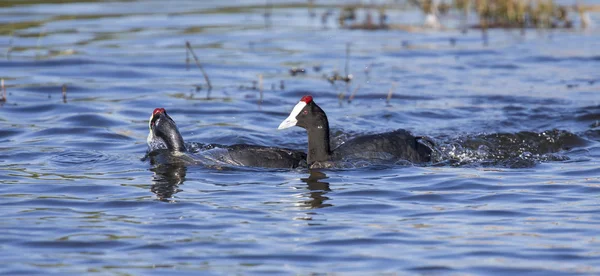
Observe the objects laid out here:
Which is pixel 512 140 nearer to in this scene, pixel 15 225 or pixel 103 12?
pixel 15 225

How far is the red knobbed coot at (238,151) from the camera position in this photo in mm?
7676

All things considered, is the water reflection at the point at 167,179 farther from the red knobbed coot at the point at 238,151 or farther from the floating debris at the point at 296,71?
the floating debris at the point at 296,71

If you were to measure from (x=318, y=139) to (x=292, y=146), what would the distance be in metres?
1.35

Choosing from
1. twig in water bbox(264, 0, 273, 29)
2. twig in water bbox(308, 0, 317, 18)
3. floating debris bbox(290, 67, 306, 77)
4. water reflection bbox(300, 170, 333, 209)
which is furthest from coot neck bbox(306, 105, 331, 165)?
twig in water bbox(308, 0, 317, 18)

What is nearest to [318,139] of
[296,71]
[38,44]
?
[296,71]

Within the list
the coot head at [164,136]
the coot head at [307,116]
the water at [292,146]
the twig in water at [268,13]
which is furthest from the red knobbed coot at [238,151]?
the twig in water at [268,13]

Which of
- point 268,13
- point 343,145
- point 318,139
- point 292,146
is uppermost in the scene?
point 268,13

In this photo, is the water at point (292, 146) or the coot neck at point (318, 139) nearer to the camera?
the water at point (292, 146)

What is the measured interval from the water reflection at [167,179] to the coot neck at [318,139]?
3.23 ft

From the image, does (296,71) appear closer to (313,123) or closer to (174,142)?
(174,142)

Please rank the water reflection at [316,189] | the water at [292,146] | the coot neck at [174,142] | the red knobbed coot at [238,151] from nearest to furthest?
the water at [292,146] → the water reflection at [316,189] → the red knobbed coot at [238,151] → the coot neck at [174,142]

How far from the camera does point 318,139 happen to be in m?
7.68

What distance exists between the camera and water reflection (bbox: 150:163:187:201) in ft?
22.0

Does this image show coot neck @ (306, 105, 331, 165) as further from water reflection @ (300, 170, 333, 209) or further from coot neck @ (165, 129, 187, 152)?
coot neck @ (165, 129, 187, 152)
